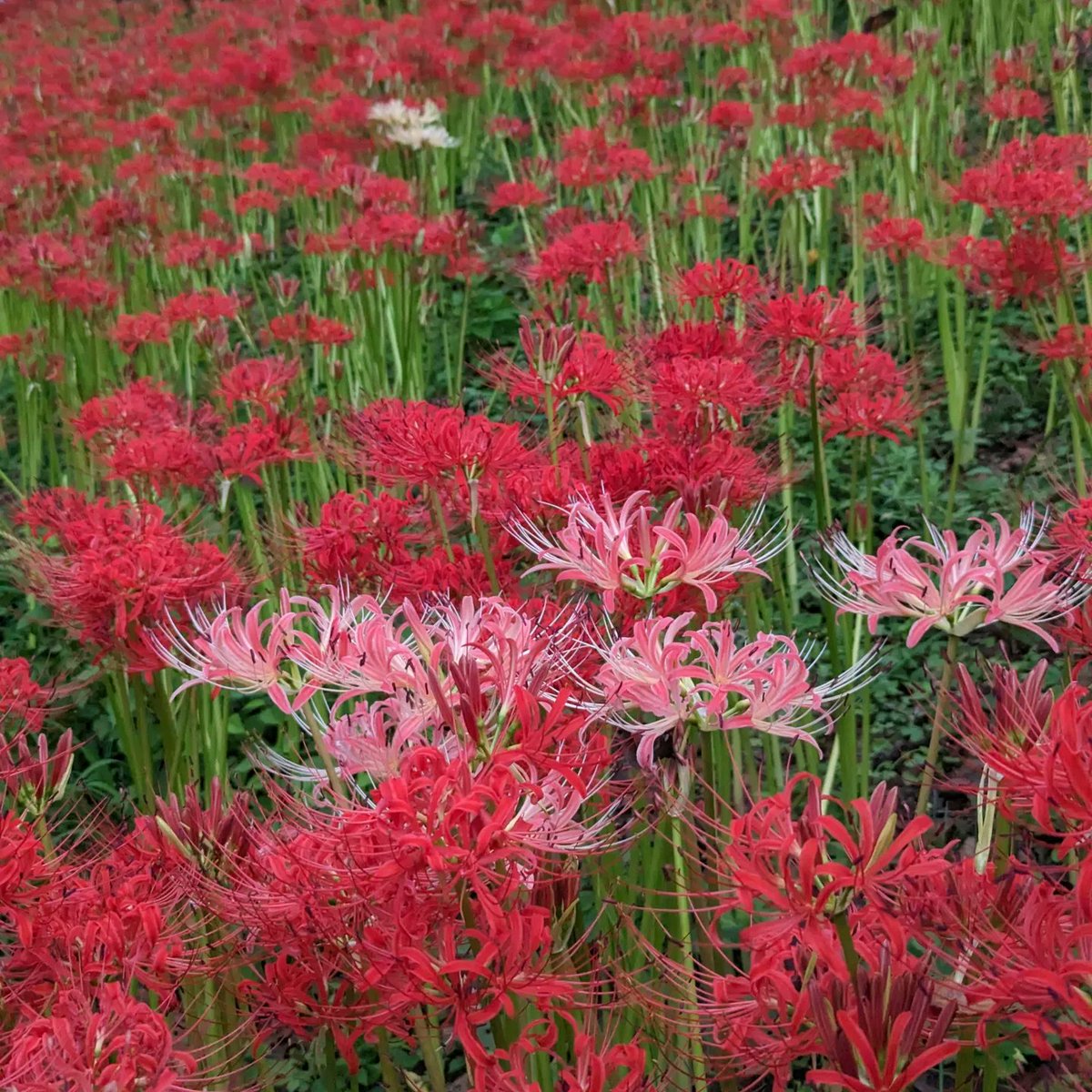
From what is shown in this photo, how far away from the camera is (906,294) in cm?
468

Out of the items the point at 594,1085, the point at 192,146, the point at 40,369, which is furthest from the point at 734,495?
the point at 192,146

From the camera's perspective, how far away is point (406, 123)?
5.01 metres

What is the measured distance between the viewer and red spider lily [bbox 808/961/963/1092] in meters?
0.96

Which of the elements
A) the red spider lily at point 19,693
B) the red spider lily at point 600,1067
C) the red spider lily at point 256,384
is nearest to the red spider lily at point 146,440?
the red spider lily at point 256,384

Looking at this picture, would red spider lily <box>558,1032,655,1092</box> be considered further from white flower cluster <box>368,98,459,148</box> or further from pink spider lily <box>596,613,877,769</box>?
white flower cluster <box>368,98,459,148</box>

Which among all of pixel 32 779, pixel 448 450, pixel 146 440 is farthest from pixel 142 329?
pixel 32 779

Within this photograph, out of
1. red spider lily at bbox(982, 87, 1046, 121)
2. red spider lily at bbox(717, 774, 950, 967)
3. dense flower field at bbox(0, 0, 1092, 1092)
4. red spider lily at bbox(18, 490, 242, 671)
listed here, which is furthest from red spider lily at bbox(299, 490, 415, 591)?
red spider lily at bbox(982, 87, 1046, 121)

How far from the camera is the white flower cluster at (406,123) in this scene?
A: 16.3 ft

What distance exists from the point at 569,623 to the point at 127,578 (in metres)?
0.88

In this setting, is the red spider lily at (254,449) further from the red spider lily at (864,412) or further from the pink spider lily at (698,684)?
the pink spider lily at (698,684)

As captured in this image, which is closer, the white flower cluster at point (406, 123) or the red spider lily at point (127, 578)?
the red spider lily at point (127, 578)

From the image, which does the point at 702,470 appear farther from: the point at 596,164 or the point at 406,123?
the point at 406,123

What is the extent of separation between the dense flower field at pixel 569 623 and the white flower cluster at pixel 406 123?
2cm

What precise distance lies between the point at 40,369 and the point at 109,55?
3.40 metres
